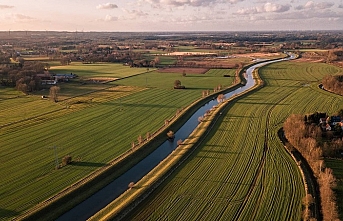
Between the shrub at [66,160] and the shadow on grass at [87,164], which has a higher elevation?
the shrub at [66,160]

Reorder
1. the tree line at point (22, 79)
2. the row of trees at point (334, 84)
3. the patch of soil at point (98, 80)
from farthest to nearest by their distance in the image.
→ the patch of soil at point (98, 80) → the tree line at point (22, 79) → the row of trees at point (334, 84)

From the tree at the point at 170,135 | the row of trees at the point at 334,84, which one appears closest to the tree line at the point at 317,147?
the tree at the point at 170,135

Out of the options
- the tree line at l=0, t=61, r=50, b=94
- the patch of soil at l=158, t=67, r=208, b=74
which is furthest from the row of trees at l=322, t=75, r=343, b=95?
the tree line at l=0, t=61, r=50, b=94

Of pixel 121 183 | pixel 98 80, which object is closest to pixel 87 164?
pixel 121 183

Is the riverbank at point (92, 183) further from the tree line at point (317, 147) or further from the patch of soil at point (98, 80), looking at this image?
the patch of soil at point (98, 80)

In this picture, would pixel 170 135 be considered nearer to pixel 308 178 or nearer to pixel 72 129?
pixel 72 129

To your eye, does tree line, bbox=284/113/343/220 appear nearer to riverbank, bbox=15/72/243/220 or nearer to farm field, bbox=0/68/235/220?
riverbank, bbox=15/72/243/220
